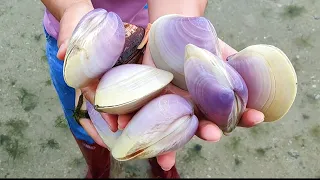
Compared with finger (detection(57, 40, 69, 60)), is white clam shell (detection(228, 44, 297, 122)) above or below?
below

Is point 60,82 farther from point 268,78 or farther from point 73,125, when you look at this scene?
point 268,78

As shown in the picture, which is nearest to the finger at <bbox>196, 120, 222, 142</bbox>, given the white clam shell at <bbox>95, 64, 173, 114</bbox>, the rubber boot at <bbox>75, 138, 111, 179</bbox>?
the white clam shell at <bbox>95, 64, 173, 114</bbox>

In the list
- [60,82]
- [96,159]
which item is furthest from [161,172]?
[60,82]

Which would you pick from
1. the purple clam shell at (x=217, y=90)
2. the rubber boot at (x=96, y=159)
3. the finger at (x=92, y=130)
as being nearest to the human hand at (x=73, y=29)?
the finger at (x=92, y=130)

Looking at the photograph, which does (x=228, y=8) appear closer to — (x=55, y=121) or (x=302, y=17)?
(x=302, y=17)

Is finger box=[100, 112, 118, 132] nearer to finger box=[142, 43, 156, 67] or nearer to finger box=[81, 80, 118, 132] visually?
finger box=[81, 80, 118, 132]

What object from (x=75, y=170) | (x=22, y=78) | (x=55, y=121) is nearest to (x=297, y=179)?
(x=75, y=170)

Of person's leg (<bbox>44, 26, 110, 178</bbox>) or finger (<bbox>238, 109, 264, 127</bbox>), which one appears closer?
finger (<bbox>238, 109, 264, 127</bbox>)
